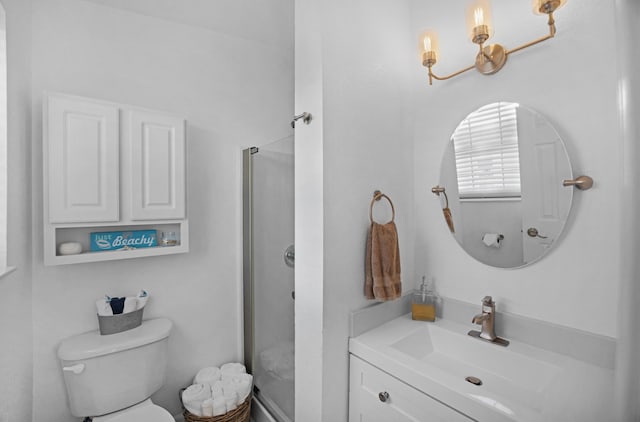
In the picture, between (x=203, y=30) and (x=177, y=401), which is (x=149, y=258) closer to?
(x=177, y=401)

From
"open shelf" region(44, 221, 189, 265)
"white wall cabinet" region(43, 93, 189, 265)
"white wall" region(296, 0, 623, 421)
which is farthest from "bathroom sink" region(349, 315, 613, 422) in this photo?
"white wall cabinet" region(43, 93, 189, 265)

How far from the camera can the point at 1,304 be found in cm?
115

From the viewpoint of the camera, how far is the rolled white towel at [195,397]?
157 cm

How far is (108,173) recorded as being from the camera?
1.46 m

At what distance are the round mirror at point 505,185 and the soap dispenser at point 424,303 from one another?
28 centimetres

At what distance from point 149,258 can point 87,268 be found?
11.2 inches

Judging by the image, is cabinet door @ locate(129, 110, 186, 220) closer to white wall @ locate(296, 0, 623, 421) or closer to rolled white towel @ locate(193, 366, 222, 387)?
white wall @ locate(296, 0, 623, 421)

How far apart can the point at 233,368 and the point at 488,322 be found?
1.50 metres

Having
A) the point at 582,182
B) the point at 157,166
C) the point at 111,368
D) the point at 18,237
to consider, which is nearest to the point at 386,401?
the point at 582,182

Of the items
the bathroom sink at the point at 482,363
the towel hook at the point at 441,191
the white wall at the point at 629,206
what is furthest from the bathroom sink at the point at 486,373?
the towel hook at the point at 441,191

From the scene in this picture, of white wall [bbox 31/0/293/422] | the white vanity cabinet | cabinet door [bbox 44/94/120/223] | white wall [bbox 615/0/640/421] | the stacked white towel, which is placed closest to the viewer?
white wall [bbox 615/0/640/421]

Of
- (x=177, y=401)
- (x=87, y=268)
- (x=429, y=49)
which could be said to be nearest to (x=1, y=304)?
(x=87, y=268)

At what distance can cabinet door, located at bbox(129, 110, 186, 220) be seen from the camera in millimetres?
1534

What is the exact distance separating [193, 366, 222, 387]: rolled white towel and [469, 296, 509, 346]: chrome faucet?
4.92 ft
